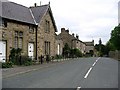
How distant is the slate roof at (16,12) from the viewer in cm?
3424

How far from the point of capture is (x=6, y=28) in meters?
32.6

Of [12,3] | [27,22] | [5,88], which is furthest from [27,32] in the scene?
[5,88]

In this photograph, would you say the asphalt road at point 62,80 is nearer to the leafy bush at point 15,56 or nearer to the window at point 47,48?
the leafy bush at point 15,56

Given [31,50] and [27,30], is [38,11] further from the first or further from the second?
[31,50]

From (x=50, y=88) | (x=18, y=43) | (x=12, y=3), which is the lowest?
(x=50, y=88)

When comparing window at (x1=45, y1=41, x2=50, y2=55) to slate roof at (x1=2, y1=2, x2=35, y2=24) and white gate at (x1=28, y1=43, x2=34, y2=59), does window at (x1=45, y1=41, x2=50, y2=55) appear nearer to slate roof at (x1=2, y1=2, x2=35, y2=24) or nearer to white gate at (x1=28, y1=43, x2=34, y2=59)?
white gate at (x1=28, y1=43, x2=34, y2=59)

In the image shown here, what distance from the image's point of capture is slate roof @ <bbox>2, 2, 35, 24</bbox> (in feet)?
112

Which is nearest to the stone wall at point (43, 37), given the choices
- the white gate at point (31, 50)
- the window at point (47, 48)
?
the window at point (47, 48)

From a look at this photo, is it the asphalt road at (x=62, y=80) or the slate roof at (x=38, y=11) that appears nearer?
the asphalt road at (x=62, y=80)

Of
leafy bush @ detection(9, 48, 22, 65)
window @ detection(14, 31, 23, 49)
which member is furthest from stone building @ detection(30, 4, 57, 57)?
leafy bush @ detection(9, 48, 22, 65)

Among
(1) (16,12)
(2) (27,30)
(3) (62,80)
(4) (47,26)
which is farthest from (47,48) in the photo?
(3) (62,80)

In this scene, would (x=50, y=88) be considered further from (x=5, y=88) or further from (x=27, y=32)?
(x=27, y=32)

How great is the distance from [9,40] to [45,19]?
1224cm

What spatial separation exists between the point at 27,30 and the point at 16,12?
9.08 feet
